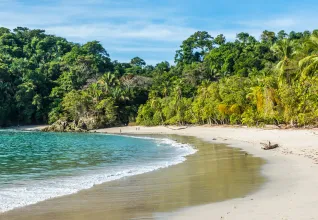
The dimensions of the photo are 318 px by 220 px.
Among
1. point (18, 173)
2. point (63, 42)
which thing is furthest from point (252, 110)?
point (63, 42)

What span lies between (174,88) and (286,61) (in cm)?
3279

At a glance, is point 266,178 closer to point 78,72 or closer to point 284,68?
point 284,68

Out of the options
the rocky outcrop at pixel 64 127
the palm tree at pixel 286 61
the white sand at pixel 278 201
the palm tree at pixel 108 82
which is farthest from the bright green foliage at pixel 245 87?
the white sand at pixel 278 201

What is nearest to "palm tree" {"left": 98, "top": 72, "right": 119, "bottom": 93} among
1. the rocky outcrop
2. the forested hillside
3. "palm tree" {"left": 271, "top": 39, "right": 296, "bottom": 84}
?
the forested hillside

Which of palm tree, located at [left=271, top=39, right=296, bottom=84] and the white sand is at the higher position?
palm tree, located at [left=271, top=39, right=296, bottom=84]

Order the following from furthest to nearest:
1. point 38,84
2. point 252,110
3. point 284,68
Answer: point 38,84, point 252,110, point 284,68

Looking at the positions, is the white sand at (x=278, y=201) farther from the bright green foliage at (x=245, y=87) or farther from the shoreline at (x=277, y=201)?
the bright green foliage at (x=245, y=87)

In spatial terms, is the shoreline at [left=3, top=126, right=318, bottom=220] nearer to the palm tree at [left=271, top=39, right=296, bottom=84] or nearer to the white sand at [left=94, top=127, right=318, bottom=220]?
the white sand at [left=94, top=127, right=318, bottom=220]

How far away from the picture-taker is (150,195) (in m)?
11.2

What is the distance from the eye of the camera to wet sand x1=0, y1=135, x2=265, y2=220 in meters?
9.19

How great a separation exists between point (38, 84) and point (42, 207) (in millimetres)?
83317

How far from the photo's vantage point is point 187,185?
12672 millimetres

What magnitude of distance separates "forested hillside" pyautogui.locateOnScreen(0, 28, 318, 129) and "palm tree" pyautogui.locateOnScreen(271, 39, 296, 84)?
0.11 m

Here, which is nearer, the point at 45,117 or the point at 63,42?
the point at 45,117
